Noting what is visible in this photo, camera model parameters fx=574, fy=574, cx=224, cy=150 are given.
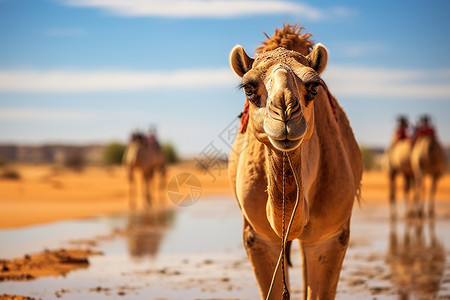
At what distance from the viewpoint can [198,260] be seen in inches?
396

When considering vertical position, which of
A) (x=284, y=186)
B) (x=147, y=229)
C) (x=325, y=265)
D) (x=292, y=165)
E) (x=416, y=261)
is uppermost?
(x=292, y=165)

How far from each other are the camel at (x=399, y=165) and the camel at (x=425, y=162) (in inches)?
27.6

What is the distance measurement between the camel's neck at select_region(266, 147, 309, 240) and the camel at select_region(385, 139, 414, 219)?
14293mm

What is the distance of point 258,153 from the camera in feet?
13.9

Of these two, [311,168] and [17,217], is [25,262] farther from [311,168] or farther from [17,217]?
[17,217]

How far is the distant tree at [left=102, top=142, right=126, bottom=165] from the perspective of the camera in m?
66.8

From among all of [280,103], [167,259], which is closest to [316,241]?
[280,103]

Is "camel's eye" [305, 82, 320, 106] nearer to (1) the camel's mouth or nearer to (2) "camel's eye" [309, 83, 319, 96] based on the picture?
(2) "camel's eye" [309, 83, 319, 96]

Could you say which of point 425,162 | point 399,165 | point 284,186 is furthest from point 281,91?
point 399,165

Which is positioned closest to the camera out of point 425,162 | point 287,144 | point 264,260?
point 287,144

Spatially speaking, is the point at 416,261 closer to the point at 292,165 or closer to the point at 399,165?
the point at 292,165

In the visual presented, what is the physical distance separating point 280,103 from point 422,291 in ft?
17.5

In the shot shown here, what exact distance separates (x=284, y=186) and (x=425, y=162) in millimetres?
14570

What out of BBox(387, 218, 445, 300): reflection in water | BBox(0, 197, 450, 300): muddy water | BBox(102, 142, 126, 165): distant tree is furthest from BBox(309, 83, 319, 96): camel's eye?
BBox(102, 142, 126, 165): distant tree
